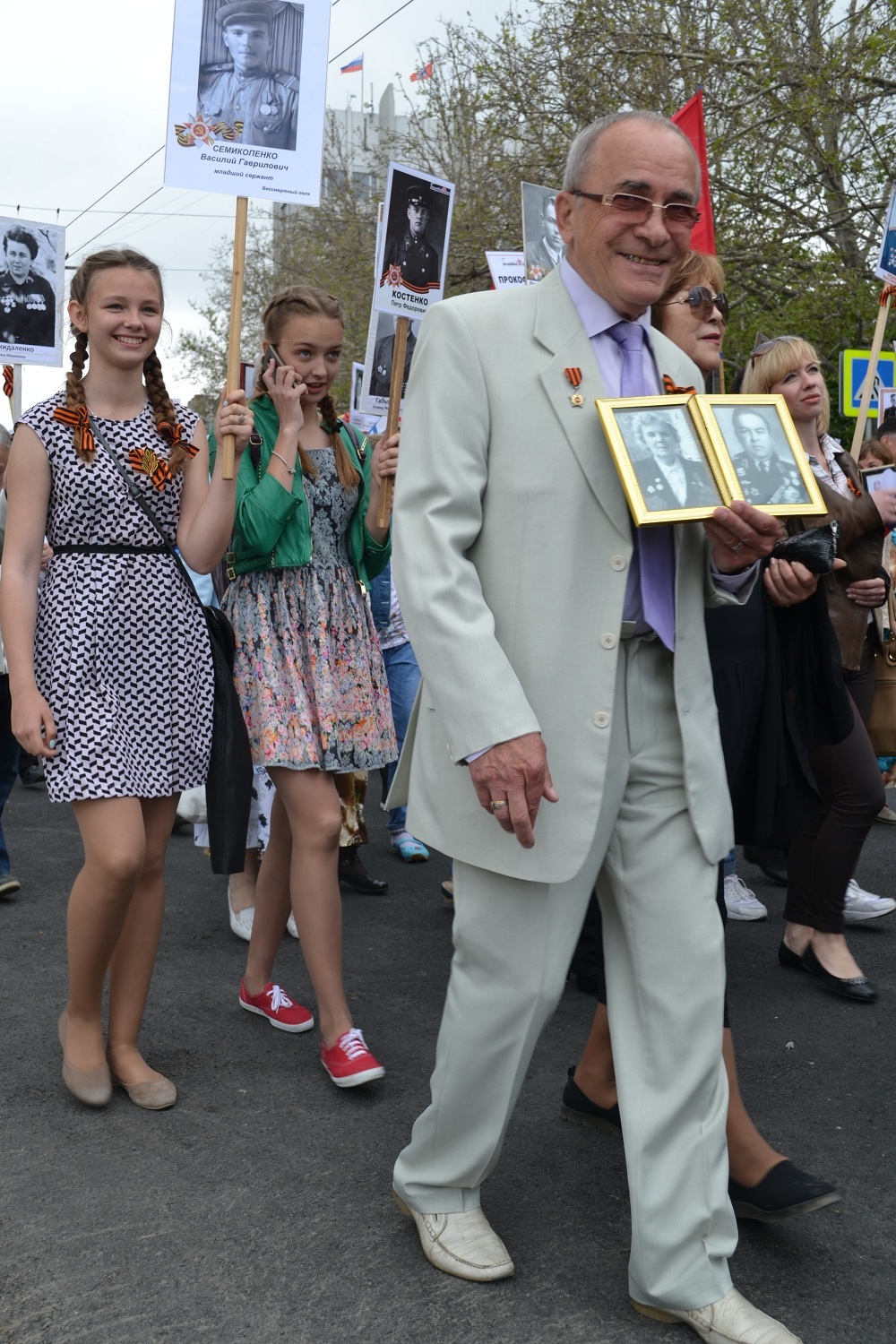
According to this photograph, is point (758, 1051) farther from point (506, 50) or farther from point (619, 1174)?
point (506, 50)

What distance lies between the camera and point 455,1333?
2.66m

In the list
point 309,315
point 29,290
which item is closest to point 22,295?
point 29,290

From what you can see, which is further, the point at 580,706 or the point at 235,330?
the point at 235,330

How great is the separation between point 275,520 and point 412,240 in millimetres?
1621

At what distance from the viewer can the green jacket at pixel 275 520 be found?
396 cm

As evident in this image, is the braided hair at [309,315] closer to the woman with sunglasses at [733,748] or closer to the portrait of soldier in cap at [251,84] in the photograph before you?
the portrait of soldier in cap at [251,84]

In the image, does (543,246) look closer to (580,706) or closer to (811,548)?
(811,548)

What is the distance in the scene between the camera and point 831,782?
4.96 meters

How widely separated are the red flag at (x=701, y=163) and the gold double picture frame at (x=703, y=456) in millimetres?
2154

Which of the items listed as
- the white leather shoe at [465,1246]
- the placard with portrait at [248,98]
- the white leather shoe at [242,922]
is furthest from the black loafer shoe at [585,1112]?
the placard with portrait at [248,98]

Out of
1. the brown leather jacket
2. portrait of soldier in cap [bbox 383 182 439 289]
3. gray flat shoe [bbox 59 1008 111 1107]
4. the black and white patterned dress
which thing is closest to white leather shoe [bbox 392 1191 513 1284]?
gray flat shoe [bbox 59 1008 111 1107]

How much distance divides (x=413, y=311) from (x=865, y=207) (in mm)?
11247

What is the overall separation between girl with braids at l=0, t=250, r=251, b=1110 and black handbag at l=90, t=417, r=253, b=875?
3 centimetres

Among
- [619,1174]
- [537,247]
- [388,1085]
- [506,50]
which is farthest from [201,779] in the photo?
[506,50]
